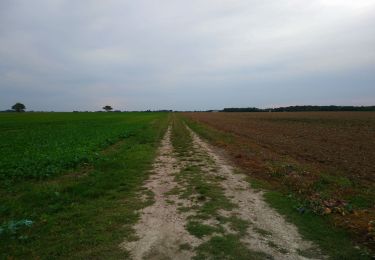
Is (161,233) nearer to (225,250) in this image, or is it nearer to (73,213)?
(225,250)

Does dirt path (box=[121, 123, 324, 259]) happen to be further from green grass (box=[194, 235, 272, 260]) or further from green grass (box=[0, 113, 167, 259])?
green grass (box=[0, 113, 167, 259])

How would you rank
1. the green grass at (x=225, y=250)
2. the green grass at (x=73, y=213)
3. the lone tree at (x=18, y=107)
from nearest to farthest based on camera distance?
the green grass at (x=225, y=250)
the green grass at (x=73, y=213)
the lone tree at (x=18, y=107)

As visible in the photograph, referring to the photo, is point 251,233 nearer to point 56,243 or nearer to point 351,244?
point 351,244

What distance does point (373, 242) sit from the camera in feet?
18.5

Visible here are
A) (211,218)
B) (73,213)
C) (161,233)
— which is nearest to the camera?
(161,233)

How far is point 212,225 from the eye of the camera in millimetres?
6441

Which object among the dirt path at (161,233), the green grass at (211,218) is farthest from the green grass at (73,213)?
the green grass at (211,218)

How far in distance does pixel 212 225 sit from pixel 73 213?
348cm

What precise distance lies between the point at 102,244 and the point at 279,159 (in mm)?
11349

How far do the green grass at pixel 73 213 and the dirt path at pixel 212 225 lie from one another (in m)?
0.49

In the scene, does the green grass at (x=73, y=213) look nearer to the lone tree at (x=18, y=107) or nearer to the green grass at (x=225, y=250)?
the green grass at (x=225, y=250)

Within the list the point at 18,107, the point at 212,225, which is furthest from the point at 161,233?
the point at 18,107

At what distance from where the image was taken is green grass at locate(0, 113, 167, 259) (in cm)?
546

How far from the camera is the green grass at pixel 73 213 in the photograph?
5457mm
